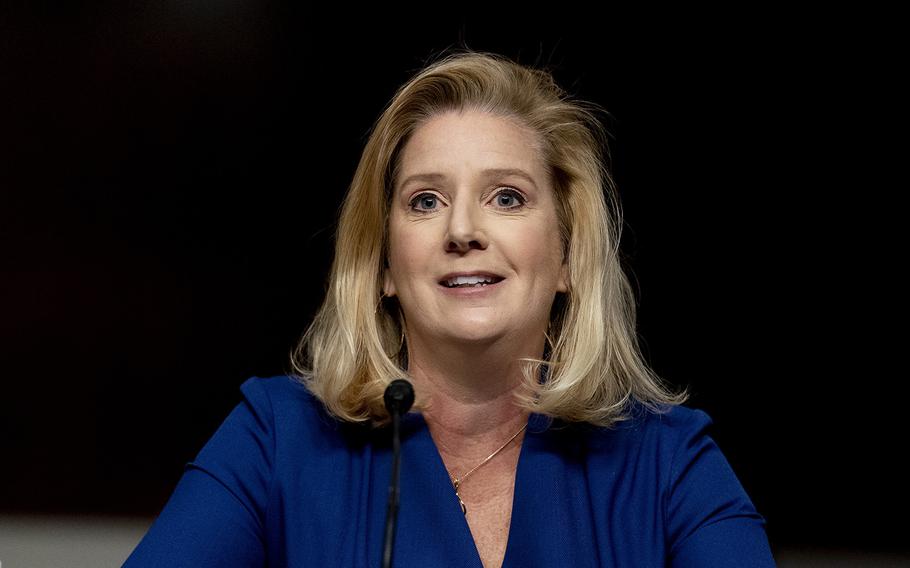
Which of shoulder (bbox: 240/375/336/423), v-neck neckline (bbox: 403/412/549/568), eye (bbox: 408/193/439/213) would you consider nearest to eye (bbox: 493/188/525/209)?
eye (bbox: 408/193/439/213)

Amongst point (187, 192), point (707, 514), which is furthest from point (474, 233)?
point (187, 192)

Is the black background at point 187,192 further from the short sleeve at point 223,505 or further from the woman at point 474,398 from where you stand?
the short sleeve at point 223,505

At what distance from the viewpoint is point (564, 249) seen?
5.74 feet

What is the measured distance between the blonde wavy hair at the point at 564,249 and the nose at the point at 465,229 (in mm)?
207

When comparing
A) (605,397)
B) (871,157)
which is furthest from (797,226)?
(605,397)

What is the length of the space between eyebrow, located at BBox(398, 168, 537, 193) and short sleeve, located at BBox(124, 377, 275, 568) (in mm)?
451

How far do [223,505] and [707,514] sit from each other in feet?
2.38

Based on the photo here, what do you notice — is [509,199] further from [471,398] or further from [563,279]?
[471,398]

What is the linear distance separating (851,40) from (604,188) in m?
0.74

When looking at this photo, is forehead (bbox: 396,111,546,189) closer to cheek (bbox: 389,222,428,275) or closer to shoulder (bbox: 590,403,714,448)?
cheek (bbox: 389,222,428,275)

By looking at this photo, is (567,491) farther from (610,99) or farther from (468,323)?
(610,99)

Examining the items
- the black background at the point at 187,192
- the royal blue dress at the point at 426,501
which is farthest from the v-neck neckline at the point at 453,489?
the black background at the point at 187,192

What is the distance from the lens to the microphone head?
115 cm

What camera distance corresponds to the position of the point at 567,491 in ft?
5.15
